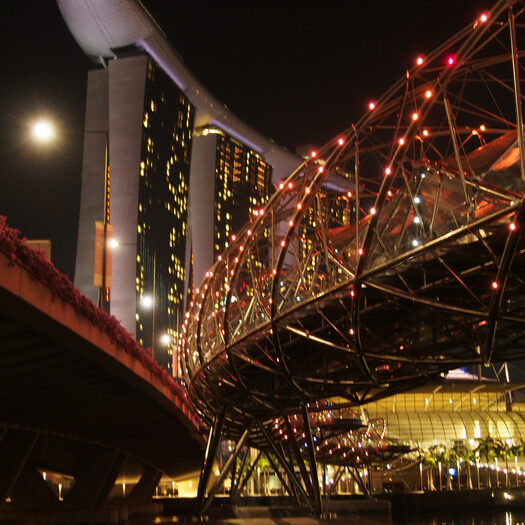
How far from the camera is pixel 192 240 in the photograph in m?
145

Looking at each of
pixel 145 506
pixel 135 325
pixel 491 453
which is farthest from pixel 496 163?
pixel 135 325

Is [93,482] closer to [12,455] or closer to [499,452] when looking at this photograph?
[12,455]

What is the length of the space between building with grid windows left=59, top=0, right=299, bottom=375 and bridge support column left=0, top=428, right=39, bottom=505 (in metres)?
55.3

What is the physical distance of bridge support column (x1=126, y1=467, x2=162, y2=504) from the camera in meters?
55.2

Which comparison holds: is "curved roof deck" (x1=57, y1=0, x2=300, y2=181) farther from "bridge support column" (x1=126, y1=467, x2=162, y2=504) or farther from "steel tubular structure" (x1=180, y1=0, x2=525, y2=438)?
"steel tubular structure" (x1=180, y1=0, x2=525, y2=438)

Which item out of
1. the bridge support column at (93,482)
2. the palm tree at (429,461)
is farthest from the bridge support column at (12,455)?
the palm tree at (429,461)

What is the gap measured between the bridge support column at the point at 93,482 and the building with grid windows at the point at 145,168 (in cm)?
4588

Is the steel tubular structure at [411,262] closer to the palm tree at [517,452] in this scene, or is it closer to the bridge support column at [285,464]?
the bridge support column at [285,464]

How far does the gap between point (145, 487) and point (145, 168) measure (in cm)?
6419

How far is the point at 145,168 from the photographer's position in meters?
112

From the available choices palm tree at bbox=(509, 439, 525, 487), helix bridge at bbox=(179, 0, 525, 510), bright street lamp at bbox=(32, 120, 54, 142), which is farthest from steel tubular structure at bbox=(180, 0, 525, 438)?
palm tree at bbox=(509, 439, 525, 487)

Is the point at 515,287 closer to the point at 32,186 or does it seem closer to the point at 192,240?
the point at 32,186

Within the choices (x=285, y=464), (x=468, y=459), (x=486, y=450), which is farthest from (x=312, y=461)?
(x=486, y=450)

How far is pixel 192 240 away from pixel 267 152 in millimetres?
31675
